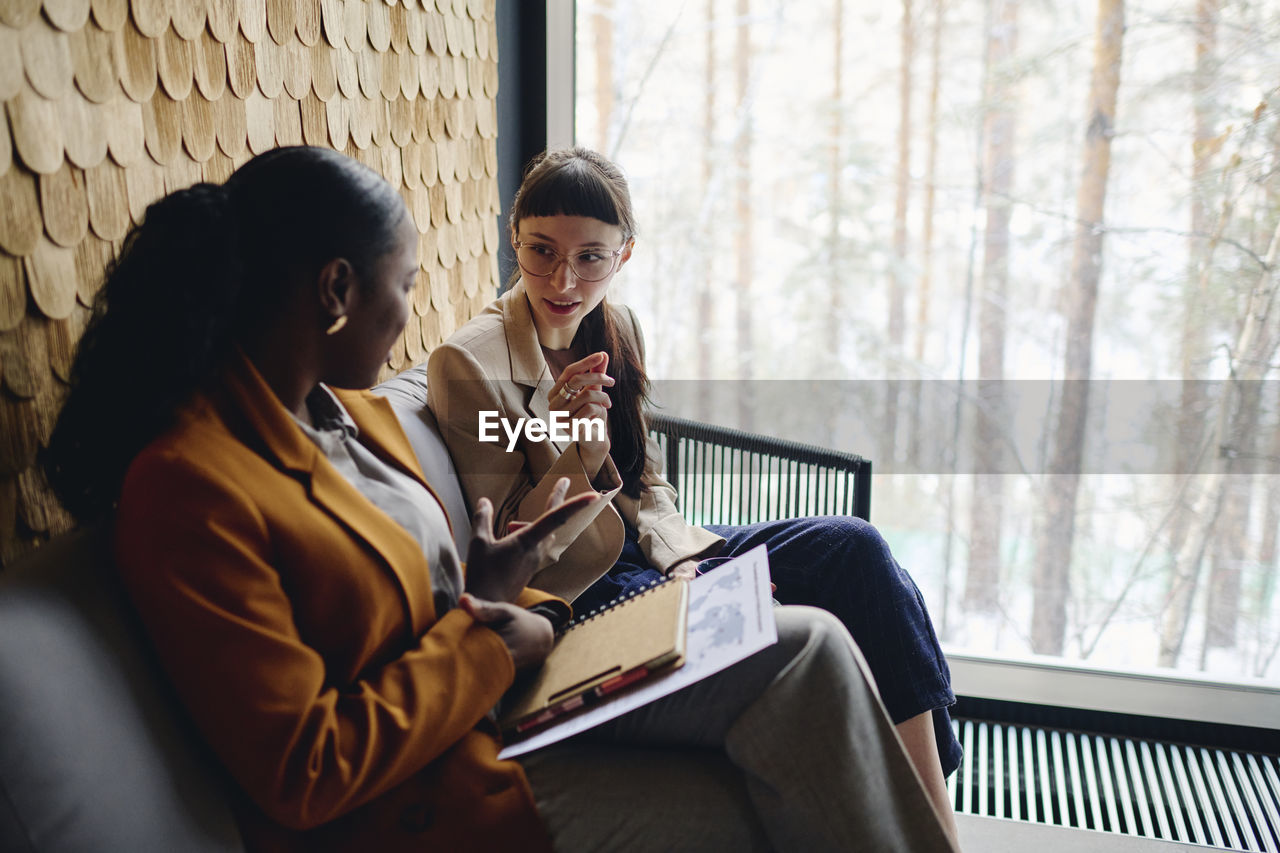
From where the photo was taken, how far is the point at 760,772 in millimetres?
1139

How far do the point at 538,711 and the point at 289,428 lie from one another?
0.46m

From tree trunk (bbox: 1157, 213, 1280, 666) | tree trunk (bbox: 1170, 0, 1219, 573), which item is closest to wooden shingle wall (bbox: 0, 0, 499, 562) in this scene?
tree trunk (bbox: 1170, 0, 1219, 573)

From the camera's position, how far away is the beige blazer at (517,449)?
1.74 meters

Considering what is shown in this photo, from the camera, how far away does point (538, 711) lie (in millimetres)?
1160

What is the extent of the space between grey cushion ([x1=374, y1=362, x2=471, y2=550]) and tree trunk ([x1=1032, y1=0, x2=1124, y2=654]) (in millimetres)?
1841

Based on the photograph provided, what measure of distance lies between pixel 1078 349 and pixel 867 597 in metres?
1.36

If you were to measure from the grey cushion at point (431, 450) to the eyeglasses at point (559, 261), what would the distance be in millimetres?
351

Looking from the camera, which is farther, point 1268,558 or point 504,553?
point 1268,558

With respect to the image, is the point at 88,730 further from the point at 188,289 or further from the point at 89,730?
the point at 188,289

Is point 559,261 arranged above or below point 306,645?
above

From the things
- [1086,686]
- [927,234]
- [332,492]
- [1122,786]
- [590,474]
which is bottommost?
→ [1122,786]

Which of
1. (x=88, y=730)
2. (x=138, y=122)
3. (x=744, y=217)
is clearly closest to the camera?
(x=88, y=730)

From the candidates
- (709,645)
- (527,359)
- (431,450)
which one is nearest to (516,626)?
(709,645)

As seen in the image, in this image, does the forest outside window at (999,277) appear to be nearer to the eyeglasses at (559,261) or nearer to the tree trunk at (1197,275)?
the tree trunk at (1197,275)
